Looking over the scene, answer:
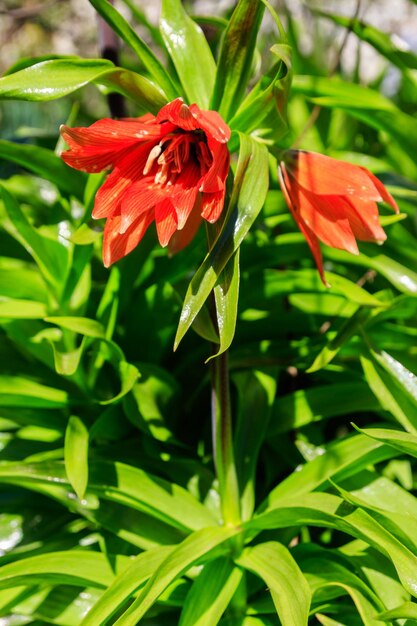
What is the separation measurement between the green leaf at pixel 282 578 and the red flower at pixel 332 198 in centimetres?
30

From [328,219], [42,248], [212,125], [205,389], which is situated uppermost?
[212,125]

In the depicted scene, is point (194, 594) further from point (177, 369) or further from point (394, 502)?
point (177, 369)

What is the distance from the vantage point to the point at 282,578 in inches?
26.8

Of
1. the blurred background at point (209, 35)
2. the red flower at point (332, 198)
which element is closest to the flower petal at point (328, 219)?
the red flower at point (332, 198)

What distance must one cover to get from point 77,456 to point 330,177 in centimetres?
36

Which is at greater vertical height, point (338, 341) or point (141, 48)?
point (141, 48)

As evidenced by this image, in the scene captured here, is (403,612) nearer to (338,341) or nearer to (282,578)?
(282,578)

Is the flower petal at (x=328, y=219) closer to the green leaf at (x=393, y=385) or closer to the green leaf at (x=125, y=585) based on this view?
the green leaf at (x=393, y=385)

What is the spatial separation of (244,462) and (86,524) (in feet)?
0.67

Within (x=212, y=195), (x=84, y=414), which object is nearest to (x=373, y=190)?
(x=212, y=195)

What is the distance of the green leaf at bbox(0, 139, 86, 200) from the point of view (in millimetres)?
849

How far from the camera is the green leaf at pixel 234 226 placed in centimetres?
59

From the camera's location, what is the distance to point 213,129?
0.60 meters

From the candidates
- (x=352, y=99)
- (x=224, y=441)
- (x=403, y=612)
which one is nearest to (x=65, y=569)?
(x=224, y=441)
